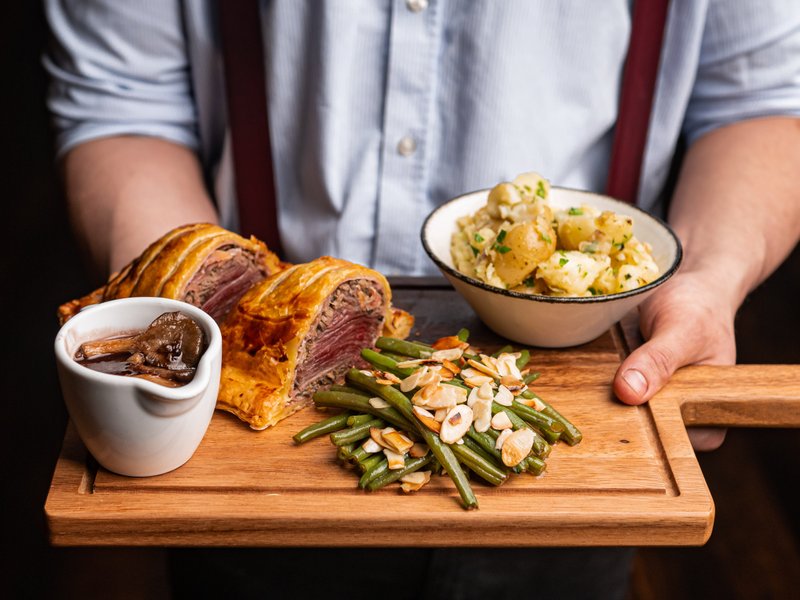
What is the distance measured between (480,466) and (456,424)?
11 cm

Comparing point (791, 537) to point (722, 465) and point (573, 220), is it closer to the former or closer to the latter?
point (722, 465)

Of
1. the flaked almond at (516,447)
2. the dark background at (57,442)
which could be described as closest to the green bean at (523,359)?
the flaked almond at (516,447)

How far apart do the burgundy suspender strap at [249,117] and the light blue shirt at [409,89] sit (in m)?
0.05

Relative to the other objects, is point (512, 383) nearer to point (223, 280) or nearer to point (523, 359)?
point (523, 359)

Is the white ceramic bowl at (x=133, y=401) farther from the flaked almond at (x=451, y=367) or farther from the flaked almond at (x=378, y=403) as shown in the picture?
the flaked almond at (x=451, y=367)

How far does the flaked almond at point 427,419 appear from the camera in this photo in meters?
1.92

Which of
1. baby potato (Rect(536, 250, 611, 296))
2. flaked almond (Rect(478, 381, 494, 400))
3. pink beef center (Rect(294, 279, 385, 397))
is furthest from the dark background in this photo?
flaked almond (Rect(478, 381, 494, 400))

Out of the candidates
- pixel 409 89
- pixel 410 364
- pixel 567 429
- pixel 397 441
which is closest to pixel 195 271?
pixel 410 364

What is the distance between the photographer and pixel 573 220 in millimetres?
2250

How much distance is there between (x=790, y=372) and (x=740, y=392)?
19 centimetres

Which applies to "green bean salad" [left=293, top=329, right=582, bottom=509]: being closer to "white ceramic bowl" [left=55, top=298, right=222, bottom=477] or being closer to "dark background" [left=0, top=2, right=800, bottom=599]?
"white ceramic bowl" [left=55, top=298, right=222, bottom=477]

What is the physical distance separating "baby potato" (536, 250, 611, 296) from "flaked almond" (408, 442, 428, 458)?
56cm

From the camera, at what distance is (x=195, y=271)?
2236 mm

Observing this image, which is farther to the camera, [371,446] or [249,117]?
[249,117]
